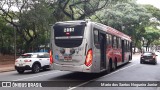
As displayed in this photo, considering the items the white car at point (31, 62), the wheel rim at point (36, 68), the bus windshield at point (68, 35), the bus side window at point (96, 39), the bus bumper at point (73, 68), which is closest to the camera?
the bus bumper at point (73, 68)

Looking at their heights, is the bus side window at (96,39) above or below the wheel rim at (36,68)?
above

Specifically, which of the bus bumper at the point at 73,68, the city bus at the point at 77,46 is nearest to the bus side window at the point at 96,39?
the city bus at the point at 77,46

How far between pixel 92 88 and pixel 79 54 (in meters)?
2.53

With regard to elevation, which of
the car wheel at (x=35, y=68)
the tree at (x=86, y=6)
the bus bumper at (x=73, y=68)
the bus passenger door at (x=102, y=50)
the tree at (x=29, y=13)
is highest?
the tree at (x=86, y=6)

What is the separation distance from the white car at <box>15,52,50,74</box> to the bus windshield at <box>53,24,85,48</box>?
5.17 m

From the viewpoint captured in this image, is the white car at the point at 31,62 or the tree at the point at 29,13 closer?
the white car at the point at 31,62

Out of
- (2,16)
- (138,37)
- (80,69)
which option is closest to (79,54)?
(80,69)

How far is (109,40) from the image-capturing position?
677 inches

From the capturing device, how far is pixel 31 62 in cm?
1859

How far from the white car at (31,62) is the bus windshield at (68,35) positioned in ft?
16.9

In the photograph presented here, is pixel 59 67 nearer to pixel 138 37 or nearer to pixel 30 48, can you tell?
pixel 30 48

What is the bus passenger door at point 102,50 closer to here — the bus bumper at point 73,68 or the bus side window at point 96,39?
the bus side window at point 96,39

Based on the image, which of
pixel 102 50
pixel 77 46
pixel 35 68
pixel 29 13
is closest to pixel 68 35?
pixel 77 46

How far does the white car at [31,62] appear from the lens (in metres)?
18.5
